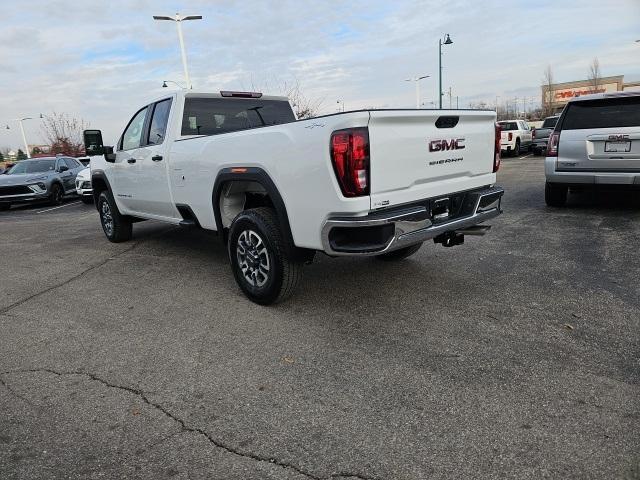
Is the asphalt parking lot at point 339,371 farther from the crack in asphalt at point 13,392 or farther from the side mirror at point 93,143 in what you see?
the side mirror at point 93,143

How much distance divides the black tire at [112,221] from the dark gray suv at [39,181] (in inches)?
337

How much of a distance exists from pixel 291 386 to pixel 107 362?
1416mm

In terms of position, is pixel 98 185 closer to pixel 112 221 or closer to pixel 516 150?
pixel 112 221

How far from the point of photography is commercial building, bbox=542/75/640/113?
6153 centimetres

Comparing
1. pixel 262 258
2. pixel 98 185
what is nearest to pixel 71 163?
pixel 98 185

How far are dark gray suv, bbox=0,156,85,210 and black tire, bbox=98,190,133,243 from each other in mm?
8570

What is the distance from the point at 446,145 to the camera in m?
4.04

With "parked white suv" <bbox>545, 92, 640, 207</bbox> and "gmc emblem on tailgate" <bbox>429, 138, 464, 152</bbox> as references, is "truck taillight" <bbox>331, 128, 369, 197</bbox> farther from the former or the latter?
"parked white suv" <bbox>545, 92, 640, 207</bbox>

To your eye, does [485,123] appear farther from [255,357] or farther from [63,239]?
[63,239]

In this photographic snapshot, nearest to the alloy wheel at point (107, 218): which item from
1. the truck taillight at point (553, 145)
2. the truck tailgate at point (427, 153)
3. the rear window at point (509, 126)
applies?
the truck tailgate at point (427, 153)

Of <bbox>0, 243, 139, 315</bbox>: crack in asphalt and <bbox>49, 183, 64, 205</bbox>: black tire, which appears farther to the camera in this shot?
<bbox>49, 183, 64, 205</bbox>: black tire

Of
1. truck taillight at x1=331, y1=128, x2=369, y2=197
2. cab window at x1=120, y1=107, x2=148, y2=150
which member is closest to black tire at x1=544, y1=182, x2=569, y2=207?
truck taillight at x1=331, y1=128, x2=369, y2=197

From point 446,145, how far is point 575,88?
231 ft

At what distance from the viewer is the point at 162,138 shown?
570cm
